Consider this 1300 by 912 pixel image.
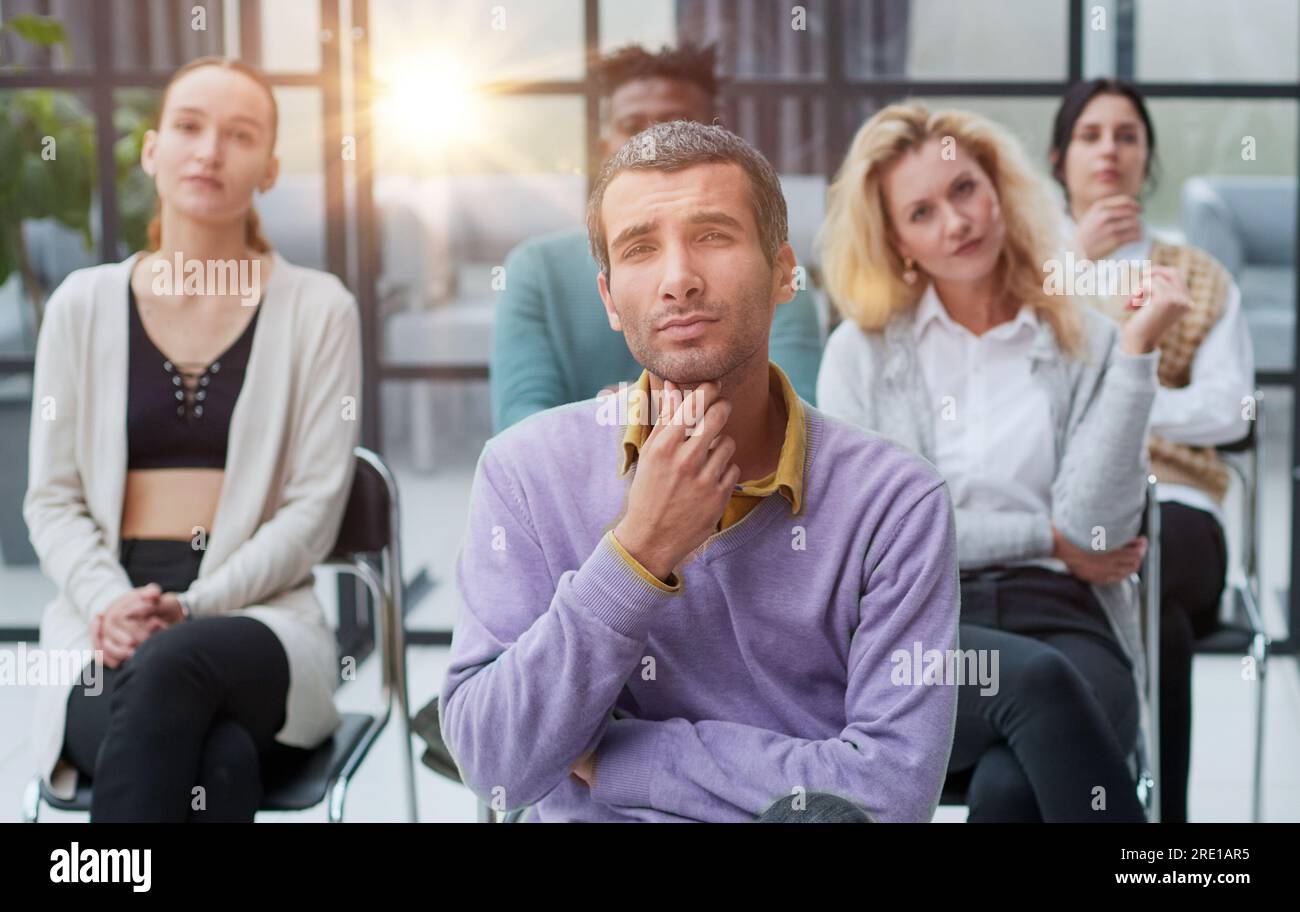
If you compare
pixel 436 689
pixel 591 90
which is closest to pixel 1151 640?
pixel 436 689

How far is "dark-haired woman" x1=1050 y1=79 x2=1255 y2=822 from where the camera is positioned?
7.80 feet

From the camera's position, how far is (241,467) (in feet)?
7.30

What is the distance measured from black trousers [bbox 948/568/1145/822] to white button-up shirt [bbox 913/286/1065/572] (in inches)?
4.9

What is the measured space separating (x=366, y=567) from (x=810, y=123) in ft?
4.81

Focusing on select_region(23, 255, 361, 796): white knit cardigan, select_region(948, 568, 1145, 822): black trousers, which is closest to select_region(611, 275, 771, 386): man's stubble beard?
select_region(948, 568, 1145, 822): black trousers

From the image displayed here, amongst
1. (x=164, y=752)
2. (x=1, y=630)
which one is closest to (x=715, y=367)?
(x=164, y=752)

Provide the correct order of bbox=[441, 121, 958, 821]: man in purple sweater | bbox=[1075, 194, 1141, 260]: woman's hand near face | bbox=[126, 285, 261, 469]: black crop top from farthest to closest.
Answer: bbox=[1075, 194, 1141, 260]: woman's hand near face
bbox=[126, 285, 261, 469]: black crop top
bbox=[441, 121, 958, 821]: man in purple sweater

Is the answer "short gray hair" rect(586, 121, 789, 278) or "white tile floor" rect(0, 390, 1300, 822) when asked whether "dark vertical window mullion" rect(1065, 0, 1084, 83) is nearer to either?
"white tile floor" rect(0, 390, 1300, 822)

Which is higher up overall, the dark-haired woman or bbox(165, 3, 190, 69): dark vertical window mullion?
bbox(165, 3, 190, 69): dark vertical window mullion

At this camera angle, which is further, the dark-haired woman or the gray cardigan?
the dark-haired woman

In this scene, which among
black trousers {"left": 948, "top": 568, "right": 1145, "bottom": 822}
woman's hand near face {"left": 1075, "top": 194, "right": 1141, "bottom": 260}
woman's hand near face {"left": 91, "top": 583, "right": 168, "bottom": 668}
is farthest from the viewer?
woman's hand near face {"left": 1075, "top": 194, "right": 1141, "bottom": 260}

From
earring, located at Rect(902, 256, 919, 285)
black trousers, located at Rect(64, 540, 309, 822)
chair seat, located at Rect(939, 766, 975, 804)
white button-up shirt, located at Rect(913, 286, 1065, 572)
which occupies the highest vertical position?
earring, located at Rect(902, 256, 919, 285)

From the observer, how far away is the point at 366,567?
90.0 inches

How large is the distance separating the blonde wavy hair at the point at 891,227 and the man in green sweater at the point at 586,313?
13cm
